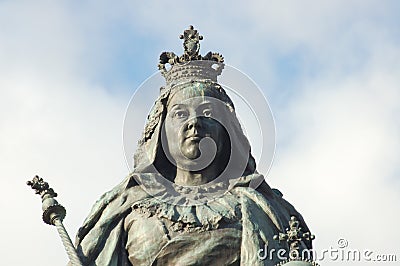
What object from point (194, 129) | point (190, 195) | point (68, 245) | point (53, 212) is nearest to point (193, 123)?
point (194, 129)

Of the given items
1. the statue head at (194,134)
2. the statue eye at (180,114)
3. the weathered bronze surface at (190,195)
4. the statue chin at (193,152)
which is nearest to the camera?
the weathered bronze surface at (190,195)

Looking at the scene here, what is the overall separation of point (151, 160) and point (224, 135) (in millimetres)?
1092

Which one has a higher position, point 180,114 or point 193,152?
point 180,114

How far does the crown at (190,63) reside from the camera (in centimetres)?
2786

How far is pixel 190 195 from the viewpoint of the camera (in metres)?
26.8

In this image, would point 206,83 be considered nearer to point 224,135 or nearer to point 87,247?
point 224,135

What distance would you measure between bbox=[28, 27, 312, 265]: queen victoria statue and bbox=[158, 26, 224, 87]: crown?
1 cm

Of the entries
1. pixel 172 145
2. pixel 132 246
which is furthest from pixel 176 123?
pixel 132 246

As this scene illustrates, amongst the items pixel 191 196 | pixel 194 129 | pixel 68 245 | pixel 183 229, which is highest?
pixel 194 129

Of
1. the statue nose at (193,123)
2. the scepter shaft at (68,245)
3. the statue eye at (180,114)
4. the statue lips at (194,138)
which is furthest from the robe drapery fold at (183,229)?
the statue eye at (180,114)

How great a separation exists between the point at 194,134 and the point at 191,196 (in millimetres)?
874

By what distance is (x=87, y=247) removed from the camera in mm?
26406

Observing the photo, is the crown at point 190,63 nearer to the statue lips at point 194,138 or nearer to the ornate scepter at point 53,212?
the statue lips at point 194,138

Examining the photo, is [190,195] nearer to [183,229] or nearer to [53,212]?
[183,229]
